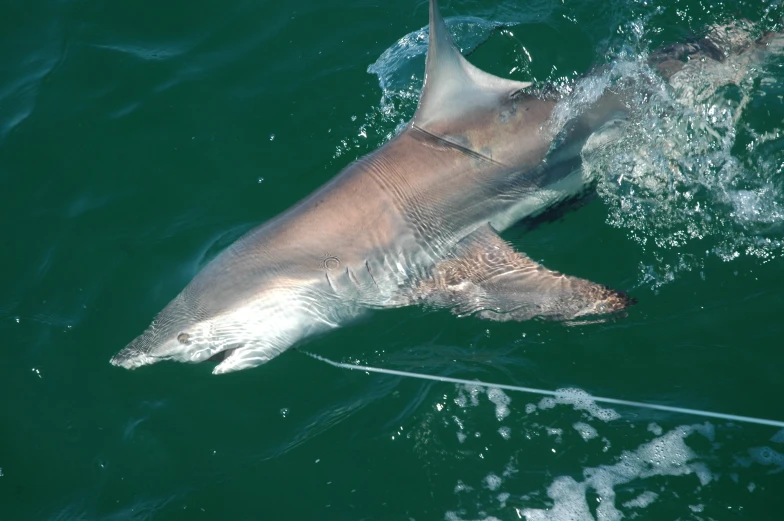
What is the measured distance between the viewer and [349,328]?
4992 millimetres

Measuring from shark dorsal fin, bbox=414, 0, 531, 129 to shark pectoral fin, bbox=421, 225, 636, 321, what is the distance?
2.75 feet

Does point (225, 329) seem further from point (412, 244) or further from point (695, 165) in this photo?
point (695, 165)

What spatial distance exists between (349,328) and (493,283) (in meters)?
1.07

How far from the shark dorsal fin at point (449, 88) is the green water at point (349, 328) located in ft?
3.24

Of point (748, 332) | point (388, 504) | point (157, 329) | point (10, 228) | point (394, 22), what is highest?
point (394, 22)

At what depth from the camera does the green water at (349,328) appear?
4242 millimetres

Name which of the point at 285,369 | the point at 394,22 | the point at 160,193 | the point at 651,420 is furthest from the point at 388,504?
the point at 394,22

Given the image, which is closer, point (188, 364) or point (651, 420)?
point (651, 420)

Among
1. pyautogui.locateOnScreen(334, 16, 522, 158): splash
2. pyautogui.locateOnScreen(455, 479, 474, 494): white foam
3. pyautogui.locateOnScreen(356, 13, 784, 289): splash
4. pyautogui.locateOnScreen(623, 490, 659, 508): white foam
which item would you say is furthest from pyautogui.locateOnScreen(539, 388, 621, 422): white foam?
pyautogui.locateOnScreen(334, 16, 522, 158): splash

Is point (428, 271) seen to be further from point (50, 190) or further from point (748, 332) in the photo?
point (50, 190)

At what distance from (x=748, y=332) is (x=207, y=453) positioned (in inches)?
144

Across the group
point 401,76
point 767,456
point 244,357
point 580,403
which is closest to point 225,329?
point 244,357

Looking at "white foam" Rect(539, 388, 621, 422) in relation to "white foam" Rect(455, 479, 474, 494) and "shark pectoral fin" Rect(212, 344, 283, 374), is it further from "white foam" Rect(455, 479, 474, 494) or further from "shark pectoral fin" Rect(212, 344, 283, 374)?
"shark pectoral fin" Rect(212, 344, 283, 374)

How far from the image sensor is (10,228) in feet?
20.5
